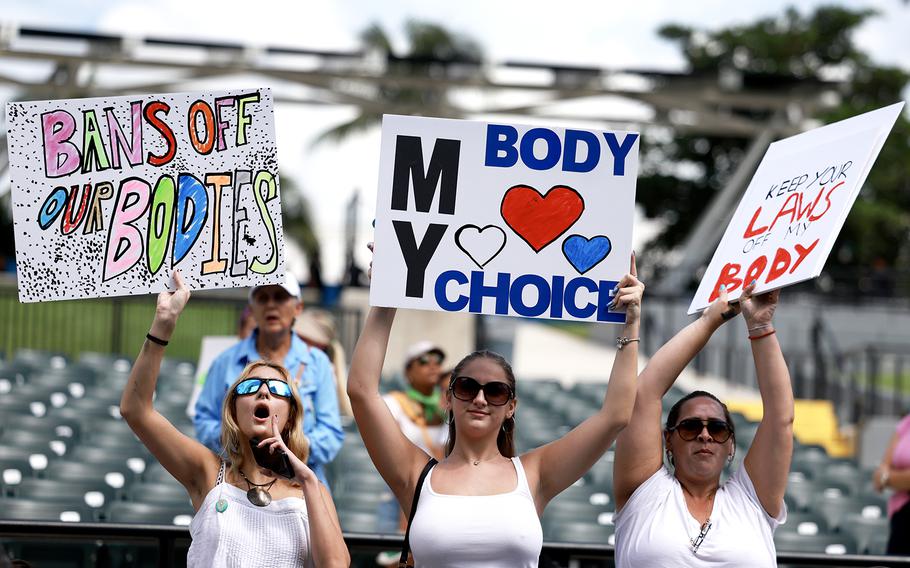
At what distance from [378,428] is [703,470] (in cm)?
96

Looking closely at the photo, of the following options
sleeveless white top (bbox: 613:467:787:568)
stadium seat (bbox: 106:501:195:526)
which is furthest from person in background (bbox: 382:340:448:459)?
sleeveless white top (bbox: 613:467:787:568)

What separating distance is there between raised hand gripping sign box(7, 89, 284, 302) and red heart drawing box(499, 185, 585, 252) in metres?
0.74

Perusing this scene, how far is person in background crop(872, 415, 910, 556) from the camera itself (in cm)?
568

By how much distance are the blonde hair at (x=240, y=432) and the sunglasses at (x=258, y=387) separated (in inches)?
0.6

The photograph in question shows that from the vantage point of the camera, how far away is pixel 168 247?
3773 mm

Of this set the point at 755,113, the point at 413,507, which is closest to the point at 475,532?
the point at 413,507

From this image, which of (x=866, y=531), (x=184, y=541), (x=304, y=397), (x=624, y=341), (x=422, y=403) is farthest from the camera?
(x=866, y=531)

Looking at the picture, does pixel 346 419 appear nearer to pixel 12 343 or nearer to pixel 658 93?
pixel 12 343

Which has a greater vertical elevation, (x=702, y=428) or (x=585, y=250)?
(x=585, y=250)

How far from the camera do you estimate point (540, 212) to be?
3.74 metres

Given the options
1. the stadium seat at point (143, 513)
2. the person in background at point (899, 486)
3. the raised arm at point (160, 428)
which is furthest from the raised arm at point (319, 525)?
the person in background at point (899, 486)

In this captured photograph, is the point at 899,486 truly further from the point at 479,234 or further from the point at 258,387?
the point at 258,387

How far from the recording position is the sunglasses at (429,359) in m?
6.79

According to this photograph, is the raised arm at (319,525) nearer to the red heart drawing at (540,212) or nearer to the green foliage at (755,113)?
the red heart drawing at (540,212)
